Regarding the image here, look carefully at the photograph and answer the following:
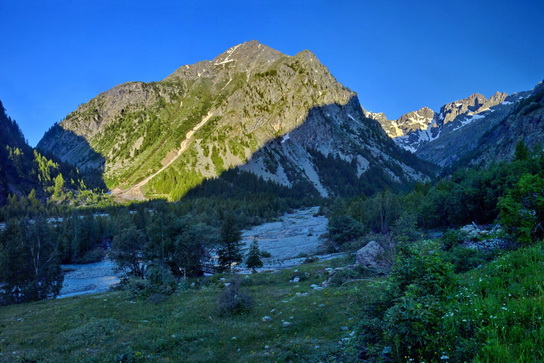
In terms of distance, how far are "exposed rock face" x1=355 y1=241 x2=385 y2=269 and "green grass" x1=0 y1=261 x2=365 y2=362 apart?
769 centimetres

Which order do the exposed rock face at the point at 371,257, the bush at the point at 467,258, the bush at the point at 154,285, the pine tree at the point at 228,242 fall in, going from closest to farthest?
the bush at the point at 467,258
the bush at the point at 154,285
the exposed rock face at the point at 371,257
the pine tree at the point at 228,242

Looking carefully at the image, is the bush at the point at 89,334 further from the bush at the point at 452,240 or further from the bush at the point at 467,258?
the bush at the point at 452,240

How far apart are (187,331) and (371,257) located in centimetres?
2069

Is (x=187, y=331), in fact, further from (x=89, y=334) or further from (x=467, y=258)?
(x=467, y=258)

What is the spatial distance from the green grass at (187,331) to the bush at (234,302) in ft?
1.77

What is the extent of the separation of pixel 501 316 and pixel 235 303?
52.2 ft

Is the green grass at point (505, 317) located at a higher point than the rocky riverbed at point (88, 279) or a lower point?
higher

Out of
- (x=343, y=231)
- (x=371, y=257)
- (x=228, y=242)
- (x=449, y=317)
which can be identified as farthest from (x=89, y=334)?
(x=343, y=231)

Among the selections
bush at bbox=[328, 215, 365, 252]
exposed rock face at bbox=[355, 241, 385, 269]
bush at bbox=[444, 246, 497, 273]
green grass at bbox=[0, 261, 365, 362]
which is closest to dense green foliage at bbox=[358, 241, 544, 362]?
green grass at bbox=[0, 261, 365, 362]

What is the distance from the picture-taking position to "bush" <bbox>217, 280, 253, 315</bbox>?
19609 millimetres

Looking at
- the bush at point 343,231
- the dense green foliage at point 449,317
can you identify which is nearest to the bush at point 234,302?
the dense green foliage at point 449,317

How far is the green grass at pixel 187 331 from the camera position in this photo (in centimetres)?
1288

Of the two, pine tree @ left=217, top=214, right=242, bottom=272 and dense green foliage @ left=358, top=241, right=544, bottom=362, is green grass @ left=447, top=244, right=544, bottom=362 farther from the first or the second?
pine tree @ left=217, top=214, right=242, bottom=272

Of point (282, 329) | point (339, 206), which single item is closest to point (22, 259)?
point (282, 329)
